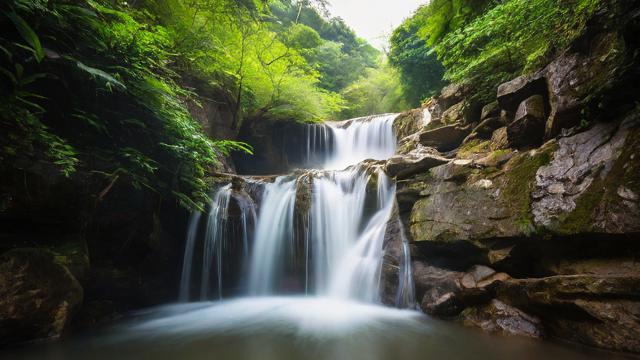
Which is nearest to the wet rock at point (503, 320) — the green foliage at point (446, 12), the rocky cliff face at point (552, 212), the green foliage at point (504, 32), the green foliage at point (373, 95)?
the rocky cliff face at point (552, 212)

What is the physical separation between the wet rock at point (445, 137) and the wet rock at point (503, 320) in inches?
172

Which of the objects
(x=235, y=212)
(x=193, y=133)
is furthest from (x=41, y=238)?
(x=235, y=212)

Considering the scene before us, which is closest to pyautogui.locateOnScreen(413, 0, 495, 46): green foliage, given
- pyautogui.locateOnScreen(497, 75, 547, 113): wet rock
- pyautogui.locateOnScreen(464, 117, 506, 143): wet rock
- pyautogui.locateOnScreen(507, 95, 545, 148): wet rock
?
pyautogui.locateOnScreen(497, 75, 547, 113): wet rock

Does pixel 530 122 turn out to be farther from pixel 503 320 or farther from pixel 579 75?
pixel 503 320

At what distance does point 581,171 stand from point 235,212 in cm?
691

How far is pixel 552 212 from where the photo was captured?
12.3ft

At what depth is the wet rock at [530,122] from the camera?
462 centimetres

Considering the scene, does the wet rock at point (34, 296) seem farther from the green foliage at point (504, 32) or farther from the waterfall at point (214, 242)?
the green foliage at point (504, 32)

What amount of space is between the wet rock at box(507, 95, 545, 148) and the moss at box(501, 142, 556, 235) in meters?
0.36

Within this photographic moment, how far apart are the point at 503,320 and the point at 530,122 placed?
301 cm

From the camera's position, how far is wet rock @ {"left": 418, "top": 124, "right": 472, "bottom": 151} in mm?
7313

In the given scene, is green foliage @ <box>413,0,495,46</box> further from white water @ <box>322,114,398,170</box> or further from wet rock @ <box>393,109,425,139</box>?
white water @ <box>322,114,398,170</box>

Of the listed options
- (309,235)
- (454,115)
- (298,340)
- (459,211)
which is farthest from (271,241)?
(454,115)

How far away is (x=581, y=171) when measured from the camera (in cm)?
365
